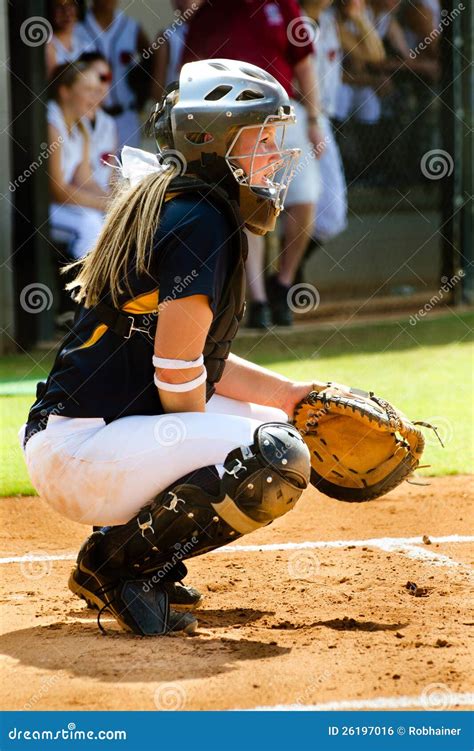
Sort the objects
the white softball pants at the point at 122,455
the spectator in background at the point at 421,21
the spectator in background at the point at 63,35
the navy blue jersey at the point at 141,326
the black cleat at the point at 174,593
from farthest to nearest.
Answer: the spectator in background at the point at 421,21, the spectator in background at the point at 63,35, the black cleat at the point at 174,593, the white softball pants at the point at 122,455, the navy blue jersey at the point at 141,326

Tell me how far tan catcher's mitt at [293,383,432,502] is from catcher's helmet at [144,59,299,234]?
707mm

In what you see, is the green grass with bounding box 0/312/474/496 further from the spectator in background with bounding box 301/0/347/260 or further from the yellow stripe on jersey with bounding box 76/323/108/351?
the yellow stripe on jersey with bounding box 76/323/108/351

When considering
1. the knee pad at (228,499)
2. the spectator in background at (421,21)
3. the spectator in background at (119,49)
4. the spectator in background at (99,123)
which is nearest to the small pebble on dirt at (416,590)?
the knee pad at (228,499)

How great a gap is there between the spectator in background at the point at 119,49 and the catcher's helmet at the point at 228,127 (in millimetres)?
6374

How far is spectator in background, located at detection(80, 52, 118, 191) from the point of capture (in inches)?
380

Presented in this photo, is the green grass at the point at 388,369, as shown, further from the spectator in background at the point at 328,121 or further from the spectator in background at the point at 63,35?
the spectator in background at the point at 63,35

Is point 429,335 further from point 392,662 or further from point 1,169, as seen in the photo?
point 392,662

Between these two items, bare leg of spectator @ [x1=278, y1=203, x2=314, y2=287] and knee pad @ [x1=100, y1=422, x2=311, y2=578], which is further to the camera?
bare leg of spectator @ [x1=278, y1=203, x2=314, y2=287]

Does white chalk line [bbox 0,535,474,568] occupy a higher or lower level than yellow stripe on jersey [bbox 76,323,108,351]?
lower

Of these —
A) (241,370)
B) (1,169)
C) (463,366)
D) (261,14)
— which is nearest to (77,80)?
(1,169)

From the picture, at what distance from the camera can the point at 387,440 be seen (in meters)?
4.04

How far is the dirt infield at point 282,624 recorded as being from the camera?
2.89 m

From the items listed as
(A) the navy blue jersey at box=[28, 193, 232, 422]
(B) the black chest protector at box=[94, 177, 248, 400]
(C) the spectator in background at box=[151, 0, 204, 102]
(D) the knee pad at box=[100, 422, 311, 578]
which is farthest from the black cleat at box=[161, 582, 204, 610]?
(C) the spectator in background at box=[151, 0, 204, 102]

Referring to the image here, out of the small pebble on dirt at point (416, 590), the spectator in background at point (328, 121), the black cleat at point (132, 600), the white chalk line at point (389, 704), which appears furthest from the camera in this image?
the spectator in background at point (328, 121)
